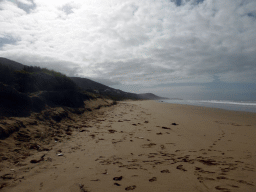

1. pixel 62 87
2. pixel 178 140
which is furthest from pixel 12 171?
pixel 62 87

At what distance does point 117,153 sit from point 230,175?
2.45 m

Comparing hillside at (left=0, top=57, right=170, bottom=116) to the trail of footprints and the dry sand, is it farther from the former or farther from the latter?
the trail of footprints

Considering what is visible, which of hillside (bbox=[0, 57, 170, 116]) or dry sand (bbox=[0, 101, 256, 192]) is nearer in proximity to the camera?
dry sand (bbox=[0, 101, 256, 192])

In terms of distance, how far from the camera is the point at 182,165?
2779 mm

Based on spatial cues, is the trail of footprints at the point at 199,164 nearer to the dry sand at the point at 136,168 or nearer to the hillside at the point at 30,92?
the dry sand at the point at 136,168

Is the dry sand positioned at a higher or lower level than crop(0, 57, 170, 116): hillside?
lower

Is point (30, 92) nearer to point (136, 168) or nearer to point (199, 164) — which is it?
point (136, 168)

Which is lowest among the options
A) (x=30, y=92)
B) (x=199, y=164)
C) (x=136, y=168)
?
(x=136, y=168)

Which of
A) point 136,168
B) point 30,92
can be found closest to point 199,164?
point 136,168

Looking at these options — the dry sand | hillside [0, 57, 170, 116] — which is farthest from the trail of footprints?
hillside [0, 57, 170, 116]

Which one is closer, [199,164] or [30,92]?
[199,164]

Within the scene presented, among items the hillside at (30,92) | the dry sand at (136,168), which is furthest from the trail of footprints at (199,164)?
the hillside at (30,92)

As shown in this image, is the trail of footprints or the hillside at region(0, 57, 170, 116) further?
the hillside at region(0, 57, 170, 116)

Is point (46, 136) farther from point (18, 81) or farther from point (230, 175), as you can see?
point (18, 81)
